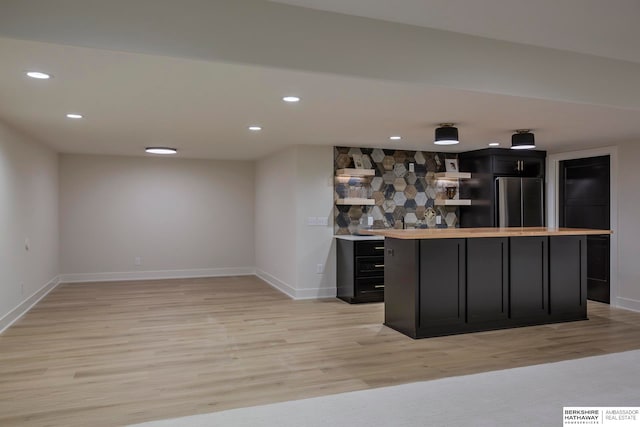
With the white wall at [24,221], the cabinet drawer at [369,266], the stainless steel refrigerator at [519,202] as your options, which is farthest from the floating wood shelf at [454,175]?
the white wall at [24,221]

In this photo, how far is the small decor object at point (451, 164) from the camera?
7434mm

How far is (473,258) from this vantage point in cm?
468

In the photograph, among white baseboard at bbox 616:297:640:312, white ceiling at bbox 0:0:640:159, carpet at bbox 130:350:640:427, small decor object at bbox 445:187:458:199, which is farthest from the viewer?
small decor object at bbox 445:187:458:199

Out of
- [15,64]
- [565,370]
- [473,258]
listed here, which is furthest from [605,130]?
[15,64]

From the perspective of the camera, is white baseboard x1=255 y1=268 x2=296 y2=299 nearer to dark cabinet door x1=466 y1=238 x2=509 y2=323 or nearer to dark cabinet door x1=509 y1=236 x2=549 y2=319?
dark cabinet door x1=466 y1=238 x2=509 y2=323

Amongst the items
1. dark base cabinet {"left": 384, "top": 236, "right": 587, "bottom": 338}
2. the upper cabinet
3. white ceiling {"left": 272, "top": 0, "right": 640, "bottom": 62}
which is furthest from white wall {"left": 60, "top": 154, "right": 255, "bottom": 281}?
white ceiling {"left": 272, "top": 0, "right": 640, "bottom": 62}

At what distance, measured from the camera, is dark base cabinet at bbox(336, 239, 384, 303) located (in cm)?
608

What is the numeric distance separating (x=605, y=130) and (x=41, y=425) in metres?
6.02

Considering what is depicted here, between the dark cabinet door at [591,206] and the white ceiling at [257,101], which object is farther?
the dark cabinet door at [591,206]

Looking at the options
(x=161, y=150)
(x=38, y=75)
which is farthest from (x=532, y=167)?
(x=38, y=75)

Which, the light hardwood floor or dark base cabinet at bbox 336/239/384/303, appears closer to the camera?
the light hardwood floor

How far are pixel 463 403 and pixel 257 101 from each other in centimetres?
276

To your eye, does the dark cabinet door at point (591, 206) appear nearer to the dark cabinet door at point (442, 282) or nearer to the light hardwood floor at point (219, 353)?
the light hardwood floor at point (219, 353)

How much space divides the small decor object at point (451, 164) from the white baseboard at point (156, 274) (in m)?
4.12
